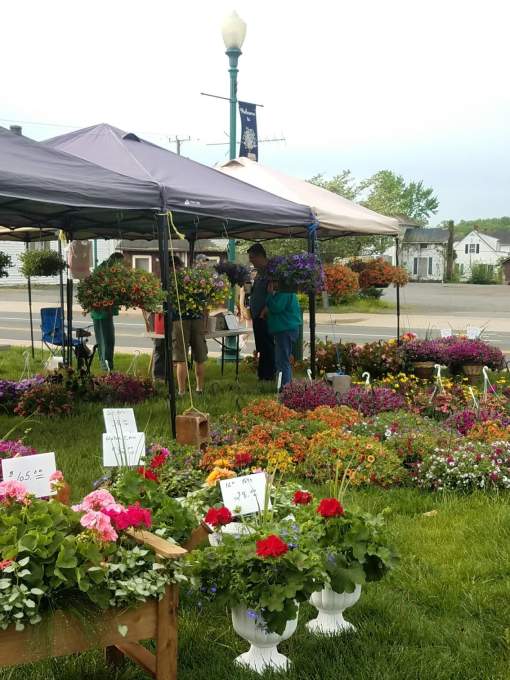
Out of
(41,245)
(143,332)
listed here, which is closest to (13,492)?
(143,332)

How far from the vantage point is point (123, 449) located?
4.39 m

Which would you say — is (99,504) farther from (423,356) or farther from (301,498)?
(423,356)

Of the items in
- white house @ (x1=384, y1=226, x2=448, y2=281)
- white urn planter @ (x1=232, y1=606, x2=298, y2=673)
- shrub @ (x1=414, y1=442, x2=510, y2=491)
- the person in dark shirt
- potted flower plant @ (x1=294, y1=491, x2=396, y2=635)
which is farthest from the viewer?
white house @ (x1=384, y1=226, x2=448, y2=281)

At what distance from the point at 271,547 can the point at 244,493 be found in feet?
A: 1.94

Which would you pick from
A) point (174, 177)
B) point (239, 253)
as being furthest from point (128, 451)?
point (239, 253)

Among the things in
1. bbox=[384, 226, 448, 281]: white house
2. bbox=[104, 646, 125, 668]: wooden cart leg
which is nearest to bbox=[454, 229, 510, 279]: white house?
bbox=[384, 226, 448, 281]: white house

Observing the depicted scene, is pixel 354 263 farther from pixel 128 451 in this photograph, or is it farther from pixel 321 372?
pixel 128 451

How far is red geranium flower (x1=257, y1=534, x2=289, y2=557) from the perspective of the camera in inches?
117

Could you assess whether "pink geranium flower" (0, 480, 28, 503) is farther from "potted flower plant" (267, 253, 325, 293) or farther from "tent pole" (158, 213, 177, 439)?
"potted flower plant" (267, 253, 325, 293)

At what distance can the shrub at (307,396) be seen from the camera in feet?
26.7

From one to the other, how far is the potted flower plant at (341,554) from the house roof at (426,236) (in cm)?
7062

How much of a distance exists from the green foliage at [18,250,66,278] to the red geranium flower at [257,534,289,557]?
10199 mm

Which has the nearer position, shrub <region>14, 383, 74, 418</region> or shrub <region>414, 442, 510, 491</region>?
shrub <region>414, 442, 510, 491</region>

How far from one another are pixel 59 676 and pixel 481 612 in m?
1.95
